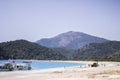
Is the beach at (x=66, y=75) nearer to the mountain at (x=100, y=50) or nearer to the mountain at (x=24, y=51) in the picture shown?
the mountain at (x=24, y=51)

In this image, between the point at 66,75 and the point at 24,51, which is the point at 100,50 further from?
the point at 66,75

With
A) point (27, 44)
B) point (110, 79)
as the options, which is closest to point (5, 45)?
point (27, 44)

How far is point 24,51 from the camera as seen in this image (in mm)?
136875

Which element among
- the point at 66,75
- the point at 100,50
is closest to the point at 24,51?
A: the point at 100,50

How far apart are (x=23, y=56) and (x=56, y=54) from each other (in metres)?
24.8

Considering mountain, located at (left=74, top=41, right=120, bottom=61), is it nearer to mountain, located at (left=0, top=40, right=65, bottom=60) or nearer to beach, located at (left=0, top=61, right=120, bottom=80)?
mountain, located at (left=0, top=40, right=65, bottom=60)

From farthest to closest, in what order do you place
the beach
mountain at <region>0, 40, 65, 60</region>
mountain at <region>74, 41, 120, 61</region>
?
mountain at <region>74, 41, 120, 61</region>
mountain at <region>0, 40, 65, 60</region>
the beach

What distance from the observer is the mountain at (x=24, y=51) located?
127 metres

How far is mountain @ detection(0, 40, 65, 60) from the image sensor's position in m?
127

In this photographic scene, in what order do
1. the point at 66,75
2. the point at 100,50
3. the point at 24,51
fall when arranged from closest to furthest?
1. the point at 66,75
2. the point at 24,51
3. the point at 100,50

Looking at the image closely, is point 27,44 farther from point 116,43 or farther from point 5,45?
point 116,43

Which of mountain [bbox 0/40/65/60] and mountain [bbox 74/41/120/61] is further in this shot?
mountain [bbox 74/41/120/61]

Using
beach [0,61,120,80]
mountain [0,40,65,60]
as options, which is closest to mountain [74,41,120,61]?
mountain [0,40,65,60]

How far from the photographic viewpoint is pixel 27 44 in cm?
14350
